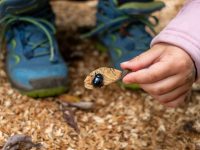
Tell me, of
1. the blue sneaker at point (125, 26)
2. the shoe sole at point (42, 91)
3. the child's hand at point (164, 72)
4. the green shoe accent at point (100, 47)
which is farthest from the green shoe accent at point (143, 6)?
the child's hand at point (164, 72)

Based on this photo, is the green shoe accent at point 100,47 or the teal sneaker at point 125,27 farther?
the green shoe accent at point 100,47

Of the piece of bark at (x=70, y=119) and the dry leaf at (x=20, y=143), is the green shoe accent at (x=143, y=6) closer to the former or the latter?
the piece of bark at (x=70, y=119)

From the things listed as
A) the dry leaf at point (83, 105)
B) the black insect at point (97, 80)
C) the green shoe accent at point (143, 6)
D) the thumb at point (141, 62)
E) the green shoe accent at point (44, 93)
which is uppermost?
the thumb at point (141, 62)

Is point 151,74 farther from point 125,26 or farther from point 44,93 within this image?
point 125,26

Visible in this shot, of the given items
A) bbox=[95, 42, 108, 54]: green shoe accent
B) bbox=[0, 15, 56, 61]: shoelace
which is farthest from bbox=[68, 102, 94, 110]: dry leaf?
bbox=[95, 42, 108, 54]: green shoe accent

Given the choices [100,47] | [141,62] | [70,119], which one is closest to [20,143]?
[70,119]

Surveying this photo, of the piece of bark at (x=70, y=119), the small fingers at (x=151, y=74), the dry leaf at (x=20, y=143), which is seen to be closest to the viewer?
the small fingers at (x=151, y=74)

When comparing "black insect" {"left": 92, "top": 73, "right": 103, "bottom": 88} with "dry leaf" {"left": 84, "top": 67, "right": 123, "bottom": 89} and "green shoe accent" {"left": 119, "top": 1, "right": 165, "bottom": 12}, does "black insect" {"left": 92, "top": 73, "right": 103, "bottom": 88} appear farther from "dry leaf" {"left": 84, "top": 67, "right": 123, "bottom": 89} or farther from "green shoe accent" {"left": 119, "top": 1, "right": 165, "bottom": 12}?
"green shoe accent" {"left": 119, "top": 1, "right": 165, "bottom": 12}
